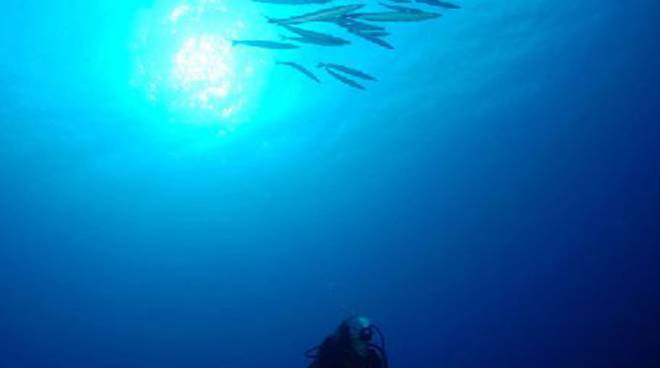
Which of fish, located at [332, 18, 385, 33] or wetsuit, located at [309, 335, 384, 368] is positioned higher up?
fish, located at [332, 18, 385, 33]

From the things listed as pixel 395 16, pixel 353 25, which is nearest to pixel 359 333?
pixel 395 16

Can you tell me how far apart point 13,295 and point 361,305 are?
32.1m

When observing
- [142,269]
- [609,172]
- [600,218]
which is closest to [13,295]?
[142,269]

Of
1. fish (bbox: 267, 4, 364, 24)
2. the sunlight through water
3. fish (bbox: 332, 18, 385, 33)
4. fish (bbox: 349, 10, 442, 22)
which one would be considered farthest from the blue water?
fish (bbox: 267, 4, 364, 24)

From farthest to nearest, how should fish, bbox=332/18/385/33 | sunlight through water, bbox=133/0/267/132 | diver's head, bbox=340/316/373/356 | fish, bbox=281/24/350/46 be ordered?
sunlight through water, bbox=133/0/267/132, fish, bbox=281/24/350/46, fish, bbox=332/18/385/33, diver's head, bbox=340/316/373/356

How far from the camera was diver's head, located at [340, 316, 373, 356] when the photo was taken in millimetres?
4461

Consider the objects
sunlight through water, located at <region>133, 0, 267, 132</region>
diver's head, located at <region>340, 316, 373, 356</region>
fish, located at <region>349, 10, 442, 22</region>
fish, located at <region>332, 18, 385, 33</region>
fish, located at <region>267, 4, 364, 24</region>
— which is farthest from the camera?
sunlight through water, located at <region>133, 0, 267, 132</region>

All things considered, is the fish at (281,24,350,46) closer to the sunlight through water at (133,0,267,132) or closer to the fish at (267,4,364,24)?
the fish at (267,4,364,24)

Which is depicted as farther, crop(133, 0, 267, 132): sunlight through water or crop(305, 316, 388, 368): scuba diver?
crop(133, 0, 267, 132): sunlight through water

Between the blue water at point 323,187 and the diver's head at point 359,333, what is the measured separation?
1153 centimetres

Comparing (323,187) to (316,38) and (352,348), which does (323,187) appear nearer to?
(316,38)

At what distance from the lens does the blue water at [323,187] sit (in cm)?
1747

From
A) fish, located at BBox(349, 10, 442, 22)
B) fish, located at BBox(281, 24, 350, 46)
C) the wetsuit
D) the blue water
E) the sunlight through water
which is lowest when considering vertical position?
the wetsuit

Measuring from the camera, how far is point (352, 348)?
4523 millimetres
